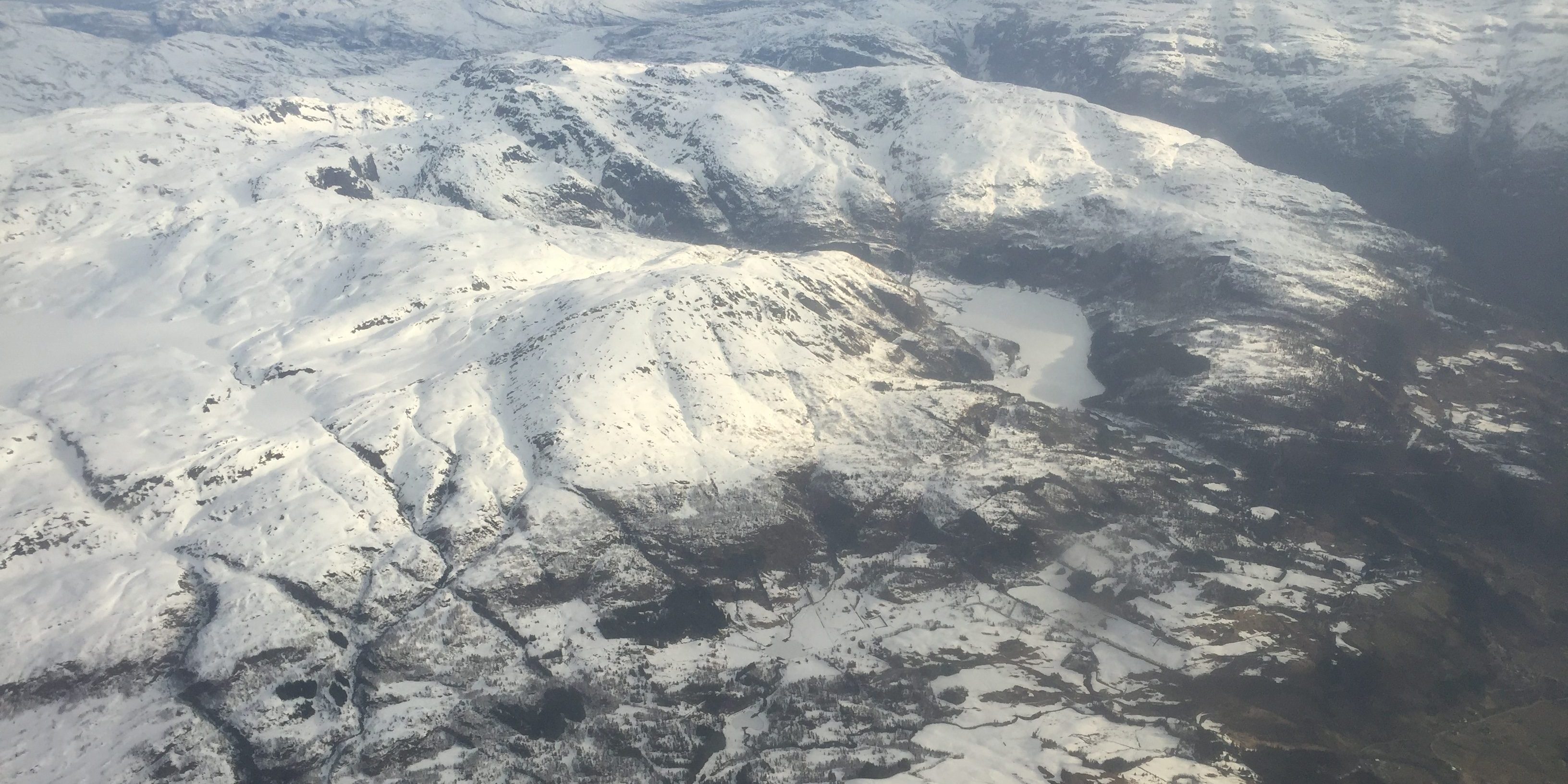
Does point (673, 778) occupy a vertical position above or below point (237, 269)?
below

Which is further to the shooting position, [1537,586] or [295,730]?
[1537,586]

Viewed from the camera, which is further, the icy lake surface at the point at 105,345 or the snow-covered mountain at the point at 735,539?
the icy lake surface at the point at 105,345

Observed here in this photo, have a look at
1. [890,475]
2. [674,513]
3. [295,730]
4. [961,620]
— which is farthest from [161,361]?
[961,620]

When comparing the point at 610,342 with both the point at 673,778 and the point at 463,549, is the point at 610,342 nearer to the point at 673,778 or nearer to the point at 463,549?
the point at 463,549

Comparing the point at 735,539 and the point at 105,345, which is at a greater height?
the point at 105,345

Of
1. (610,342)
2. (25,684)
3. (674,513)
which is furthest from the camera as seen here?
(610,342)

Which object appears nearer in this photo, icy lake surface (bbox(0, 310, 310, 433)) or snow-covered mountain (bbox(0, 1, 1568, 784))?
snow-covered mountain (bbox(0, 1, 1568, 784))

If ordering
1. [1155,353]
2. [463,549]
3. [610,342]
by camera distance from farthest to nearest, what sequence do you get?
1. [1155,353]
2. [610,342]
3. [463,549]

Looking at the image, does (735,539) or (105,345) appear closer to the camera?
(735,539)
